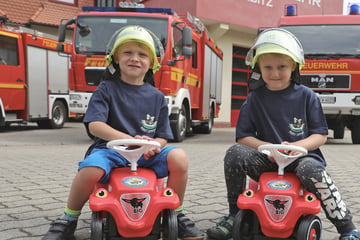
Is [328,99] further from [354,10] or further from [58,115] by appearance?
[58,115]

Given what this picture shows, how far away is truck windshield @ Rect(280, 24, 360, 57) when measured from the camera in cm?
908

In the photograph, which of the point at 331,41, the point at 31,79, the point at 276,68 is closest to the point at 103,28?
the point at 331,41

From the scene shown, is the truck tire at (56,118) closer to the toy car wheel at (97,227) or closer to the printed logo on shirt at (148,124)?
the printed logo on shirt at (148,124)

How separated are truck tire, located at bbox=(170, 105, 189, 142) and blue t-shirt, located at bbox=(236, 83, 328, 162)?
6367mm

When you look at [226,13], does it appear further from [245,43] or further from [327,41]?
[327,41]

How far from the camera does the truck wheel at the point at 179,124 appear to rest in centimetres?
947

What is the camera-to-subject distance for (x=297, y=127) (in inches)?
105

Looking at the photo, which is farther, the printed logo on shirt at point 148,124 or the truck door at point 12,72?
the truck door at point 12,72

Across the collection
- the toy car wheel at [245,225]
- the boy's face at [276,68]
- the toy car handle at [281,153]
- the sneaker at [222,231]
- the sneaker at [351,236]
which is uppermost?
the boy's face at [276,68]

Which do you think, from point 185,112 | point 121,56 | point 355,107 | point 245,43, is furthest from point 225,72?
point 121,56

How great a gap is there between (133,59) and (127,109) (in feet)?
0.99

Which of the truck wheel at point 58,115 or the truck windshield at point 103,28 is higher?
the truck windshield at point 103,28

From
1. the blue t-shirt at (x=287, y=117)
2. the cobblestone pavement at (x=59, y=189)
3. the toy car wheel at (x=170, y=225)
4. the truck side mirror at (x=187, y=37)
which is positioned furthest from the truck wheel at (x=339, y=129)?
the toy car wheel at (x=170, y=225)

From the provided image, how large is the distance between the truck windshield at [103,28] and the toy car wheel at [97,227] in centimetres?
667
